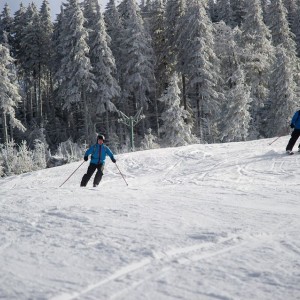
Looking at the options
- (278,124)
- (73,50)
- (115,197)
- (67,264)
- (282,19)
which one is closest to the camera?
(67,264)

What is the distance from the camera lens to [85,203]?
5.79 metres

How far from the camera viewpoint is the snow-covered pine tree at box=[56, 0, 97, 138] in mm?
28844

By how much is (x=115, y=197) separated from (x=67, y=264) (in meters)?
2.94

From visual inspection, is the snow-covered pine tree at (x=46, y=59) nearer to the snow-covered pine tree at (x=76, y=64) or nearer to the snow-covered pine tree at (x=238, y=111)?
the snow-covered pine tree at (x=76, y=64)

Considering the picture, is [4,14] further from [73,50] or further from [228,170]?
[228,170]

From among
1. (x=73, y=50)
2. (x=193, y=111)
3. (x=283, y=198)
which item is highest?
(x=73, y=50)

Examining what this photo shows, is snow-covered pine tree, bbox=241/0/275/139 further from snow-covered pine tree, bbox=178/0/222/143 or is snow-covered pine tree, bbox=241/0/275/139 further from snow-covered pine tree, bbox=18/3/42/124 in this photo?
snow-covered pine tree, bbox=18/3/42/124

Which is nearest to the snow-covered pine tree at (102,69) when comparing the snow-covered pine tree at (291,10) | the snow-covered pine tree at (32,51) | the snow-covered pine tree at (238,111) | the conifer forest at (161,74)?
the conifer forest at (161,74)

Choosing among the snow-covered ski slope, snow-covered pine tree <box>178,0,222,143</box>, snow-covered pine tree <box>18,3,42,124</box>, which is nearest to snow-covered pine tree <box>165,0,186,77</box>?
snow-covered pine tree <box>178,0,222,143</box>

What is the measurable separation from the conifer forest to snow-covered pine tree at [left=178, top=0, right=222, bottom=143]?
0.27ft

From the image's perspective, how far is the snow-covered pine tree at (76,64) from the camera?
28.8 meters

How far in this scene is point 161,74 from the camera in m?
31.6


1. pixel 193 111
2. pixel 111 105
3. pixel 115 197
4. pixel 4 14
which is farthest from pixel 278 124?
pixel 4 14

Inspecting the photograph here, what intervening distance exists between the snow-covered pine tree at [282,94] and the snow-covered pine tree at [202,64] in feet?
14.3
